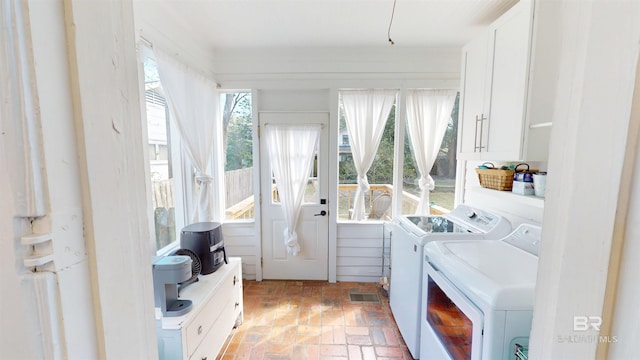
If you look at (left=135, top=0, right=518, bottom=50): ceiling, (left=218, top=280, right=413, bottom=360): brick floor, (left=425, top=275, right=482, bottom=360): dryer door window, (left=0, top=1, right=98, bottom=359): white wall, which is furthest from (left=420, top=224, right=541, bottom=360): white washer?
(left=135, top=0, right=518, bottom=50): ceiling

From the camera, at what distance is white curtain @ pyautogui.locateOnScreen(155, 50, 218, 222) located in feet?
6.45

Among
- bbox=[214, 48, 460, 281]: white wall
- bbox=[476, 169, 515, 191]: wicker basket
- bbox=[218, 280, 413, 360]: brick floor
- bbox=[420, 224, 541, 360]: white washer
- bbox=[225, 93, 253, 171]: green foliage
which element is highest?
bbox=[214, 48, 460, 281]: white wall

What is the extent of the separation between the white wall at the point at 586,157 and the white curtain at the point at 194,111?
2.24 m

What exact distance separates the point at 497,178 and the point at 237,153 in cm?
251

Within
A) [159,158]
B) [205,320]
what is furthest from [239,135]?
[205,320]

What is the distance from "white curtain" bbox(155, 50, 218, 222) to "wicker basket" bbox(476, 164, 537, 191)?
235 cm

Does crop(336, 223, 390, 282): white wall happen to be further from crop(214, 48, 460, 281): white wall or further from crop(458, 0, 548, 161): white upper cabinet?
crop(458, 0, 548, 161): white upper cabinet

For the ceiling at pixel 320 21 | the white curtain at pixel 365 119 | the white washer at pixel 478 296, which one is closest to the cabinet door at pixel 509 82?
the ceiling at pixel 320 21

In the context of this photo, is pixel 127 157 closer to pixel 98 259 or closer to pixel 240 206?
pixel 98 259

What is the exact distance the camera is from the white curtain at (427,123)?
277cm

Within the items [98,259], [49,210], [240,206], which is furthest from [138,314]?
[240,206]

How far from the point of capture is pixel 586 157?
400 millimetres

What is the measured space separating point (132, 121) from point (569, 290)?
0.81 meters

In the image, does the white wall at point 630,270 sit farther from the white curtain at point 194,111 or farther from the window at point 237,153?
the window at point 237,153
